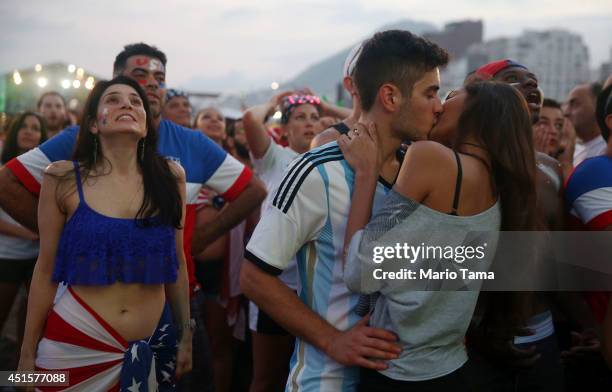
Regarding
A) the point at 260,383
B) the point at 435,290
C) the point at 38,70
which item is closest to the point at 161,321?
the point at 260,383

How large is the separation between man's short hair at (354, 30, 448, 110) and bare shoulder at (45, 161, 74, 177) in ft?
5.06

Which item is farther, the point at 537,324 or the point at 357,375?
the point at 537,324

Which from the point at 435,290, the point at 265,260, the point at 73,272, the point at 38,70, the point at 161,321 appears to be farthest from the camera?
the point at 38,70

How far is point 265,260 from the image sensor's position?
214 centimetres

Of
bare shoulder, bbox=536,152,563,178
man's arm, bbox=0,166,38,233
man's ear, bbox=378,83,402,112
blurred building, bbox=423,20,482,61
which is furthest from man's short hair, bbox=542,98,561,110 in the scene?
blurred building, bbox=423,20,482,61

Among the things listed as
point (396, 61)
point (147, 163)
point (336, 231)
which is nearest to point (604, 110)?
point (396, 61)

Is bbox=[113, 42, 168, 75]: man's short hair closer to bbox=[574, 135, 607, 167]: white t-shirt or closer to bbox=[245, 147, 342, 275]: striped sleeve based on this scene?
bbox=[245, 147, 342, 275]: striped sleeve

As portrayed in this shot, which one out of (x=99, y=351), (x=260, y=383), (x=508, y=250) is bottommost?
(x=260, y=383)

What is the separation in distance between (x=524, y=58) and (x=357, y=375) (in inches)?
5174

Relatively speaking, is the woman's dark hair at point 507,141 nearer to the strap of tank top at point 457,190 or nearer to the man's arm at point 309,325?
the strap of tank top at point 457,190

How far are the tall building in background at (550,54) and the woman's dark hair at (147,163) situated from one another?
124 metres

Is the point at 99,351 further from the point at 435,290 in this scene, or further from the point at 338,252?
the point at 435,290

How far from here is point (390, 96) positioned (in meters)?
2.28

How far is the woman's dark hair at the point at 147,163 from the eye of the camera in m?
3.06
